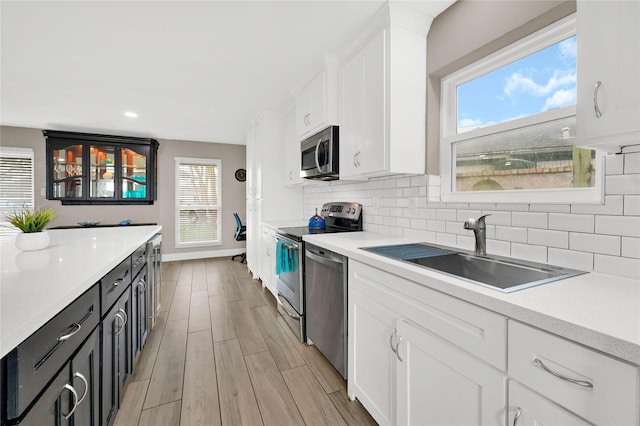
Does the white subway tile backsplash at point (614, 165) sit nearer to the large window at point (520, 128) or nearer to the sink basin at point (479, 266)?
the large window at point (520, 128)

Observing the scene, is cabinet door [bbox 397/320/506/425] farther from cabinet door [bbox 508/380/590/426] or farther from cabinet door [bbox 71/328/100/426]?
cabinet door [bbox 71/328/100/426]

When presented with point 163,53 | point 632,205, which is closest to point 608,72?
point 632,205

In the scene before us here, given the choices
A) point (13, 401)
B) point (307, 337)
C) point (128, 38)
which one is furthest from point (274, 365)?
point (128, 38)

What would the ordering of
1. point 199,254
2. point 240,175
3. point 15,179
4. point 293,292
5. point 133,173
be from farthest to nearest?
point 240,175 < point 199,254 < point 133,173 < point 15,179 < point 293,292

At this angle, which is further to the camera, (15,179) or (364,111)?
(15,179)

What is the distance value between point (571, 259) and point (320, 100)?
2116 mm

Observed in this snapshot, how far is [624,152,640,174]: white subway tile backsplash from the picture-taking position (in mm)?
1026

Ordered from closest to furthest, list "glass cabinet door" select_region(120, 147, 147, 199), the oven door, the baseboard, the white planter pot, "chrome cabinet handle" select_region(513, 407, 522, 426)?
"chrome cabinet handle" select_region(513, 407, 522, 426) < the white planter pot < the oven door < "glass cabinet door" select_region(120, 147, 147, 199) < the baseboard

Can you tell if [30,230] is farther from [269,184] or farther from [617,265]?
[617,265]

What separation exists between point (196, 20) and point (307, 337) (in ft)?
8.29

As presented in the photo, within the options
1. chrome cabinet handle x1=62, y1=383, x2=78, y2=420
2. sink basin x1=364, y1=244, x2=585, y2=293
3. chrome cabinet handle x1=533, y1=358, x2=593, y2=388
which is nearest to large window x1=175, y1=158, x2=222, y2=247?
sink basin x1=364, y1=244, x2=585, y2=293

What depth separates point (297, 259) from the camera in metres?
2.37

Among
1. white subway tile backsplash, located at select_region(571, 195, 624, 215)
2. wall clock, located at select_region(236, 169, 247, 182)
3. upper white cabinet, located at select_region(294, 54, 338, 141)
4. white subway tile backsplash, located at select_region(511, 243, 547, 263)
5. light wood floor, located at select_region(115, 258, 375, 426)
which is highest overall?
upper white cabinet, located at select_region(294, 54, 338, 141)

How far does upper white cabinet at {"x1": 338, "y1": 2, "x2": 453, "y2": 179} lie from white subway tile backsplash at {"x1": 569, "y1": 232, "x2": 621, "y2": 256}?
92 cm
